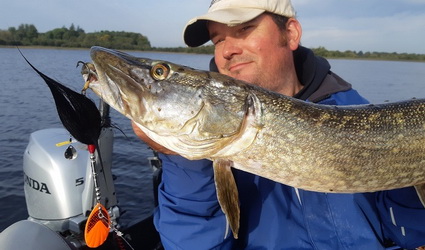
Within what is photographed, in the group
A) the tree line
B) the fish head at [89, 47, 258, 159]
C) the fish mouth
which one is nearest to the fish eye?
the fish head at [89, 47, 258, 159]

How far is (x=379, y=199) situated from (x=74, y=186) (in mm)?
2385

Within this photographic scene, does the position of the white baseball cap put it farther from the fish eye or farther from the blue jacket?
the blue jacket

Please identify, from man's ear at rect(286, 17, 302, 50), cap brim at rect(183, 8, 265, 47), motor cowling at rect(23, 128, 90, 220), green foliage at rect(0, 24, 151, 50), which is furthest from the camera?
green foliage at rect(0, 24, 151, 50)

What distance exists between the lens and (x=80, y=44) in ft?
147

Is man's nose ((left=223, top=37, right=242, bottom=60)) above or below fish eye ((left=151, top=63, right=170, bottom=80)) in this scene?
above

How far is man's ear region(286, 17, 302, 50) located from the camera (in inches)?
98.7

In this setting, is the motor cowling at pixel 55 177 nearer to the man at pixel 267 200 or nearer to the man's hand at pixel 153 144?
the man at pixel 267 200

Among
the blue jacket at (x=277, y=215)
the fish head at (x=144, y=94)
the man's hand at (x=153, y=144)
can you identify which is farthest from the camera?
the blue jacket at (x=277, y=215)

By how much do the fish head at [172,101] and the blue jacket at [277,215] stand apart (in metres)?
0.29

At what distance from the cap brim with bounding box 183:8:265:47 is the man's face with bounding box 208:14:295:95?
0.26ft

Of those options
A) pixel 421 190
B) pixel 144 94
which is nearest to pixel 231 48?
pixel 144 94

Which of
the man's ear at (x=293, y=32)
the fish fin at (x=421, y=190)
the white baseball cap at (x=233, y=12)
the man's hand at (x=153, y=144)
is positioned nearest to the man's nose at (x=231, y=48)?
the white baseball cap at (x=233, y=12)

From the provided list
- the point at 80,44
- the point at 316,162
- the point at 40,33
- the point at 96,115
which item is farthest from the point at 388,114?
the point at 40,33

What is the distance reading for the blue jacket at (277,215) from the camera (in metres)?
1.85
